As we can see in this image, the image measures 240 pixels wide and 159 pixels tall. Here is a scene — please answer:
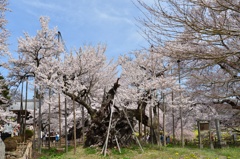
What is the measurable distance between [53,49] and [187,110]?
12.2 m

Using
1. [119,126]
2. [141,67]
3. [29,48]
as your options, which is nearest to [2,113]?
[29,48]

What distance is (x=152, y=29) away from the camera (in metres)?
5.03

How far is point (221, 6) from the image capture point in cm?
435

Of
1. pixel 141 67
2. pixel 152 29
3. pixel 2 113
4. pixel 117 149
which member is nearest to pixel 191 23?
pixel 152 29

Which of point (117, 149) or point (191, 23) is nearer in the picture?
point (191, 23)

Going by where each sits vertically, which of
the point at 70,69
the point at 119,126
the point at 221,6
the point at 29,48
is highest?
the point at 29,48

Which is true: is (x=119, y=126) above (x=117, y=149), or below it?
above

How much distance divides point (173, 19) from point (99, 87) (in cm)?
1627

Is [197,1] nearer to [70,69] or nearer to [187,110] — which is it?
[70,69]

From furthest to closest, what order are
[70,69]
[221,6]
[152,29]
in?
[70,69]
[152,29]
[221,6]

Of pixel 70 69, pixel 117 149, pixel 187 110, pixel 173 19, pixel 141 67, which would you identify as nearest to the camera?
pixel 173 19

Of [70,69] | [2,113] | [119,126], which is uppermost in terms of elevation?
[70,69]

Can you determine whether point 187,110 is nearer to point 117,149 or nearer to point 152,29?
point 117,149

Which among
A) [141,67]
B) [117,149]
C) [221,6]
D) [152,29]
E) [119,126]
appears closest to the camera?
[221,6]
